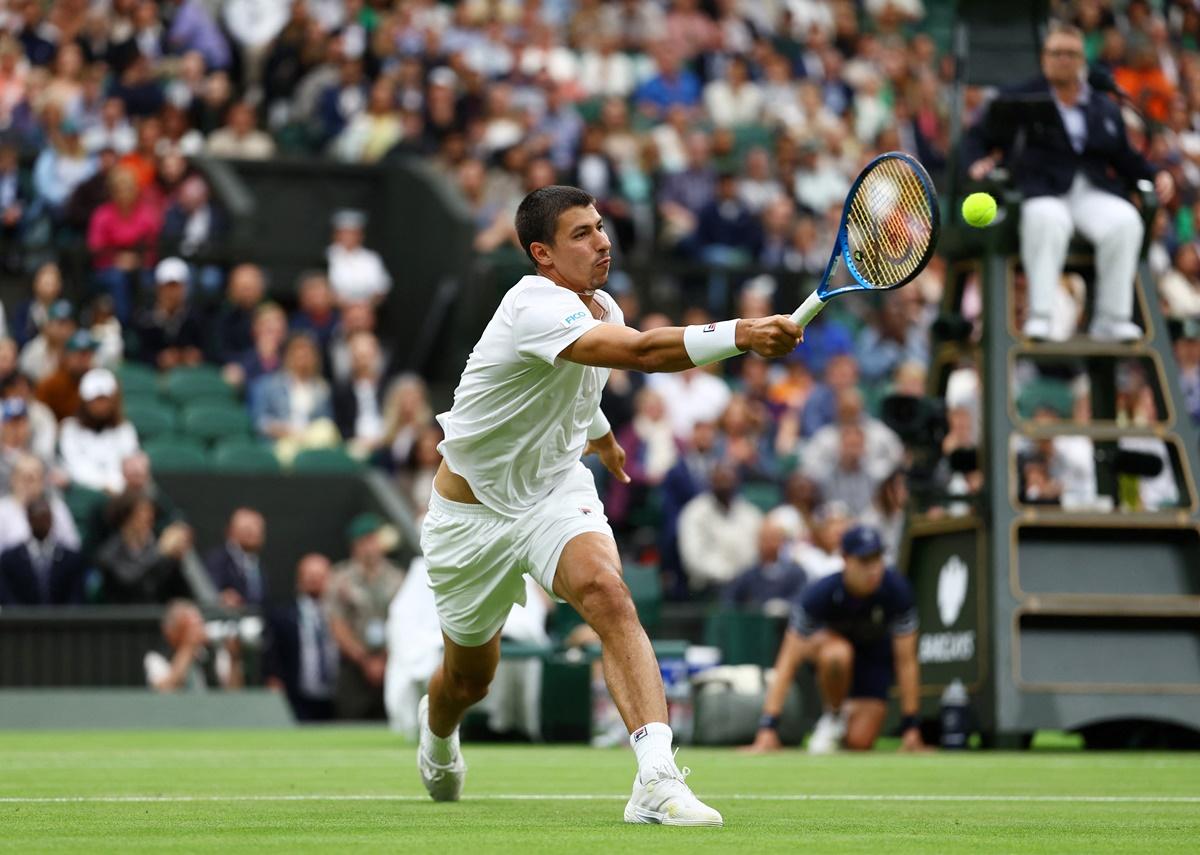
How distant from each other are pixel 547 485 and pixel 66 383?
11360 mm

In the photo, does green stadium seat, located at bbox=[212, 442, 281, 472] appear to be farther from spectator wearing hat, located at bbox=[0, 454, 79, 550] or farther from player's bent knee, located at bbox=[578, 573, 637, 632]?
player's bent knee, located at bbox=[578, 573, 637, 632]

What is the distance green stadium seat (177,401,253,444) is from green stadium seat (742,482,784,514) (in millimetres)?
4553

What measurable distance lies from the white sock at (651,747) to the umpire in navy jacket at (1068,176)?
7079 mm

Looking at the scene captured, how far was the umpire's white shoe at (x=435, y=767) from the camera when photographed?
8117mm

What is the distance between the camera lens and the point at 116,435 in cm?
1811

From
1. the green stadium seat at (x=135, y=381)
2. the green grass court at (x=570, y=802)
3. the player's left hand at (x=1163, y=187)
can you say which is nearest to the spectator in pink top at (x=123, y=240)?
the green stadium seat at (x=135, y=381)

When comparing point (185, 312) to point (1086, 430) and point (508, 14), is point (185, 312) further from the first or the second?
point (1086, 430)

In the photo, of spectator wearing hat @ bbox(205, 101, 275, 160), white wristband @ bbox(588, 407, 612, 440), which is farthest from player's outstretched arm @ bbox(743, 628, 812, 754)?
spectator wearing hat @ bbox(205, 101, 275, 160)

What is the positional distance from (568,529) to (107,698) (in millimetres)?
9809

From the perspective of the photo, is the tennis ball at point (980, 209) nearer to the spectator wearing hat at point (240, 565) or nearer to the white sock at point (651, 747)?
the white sock at point (651, 747)

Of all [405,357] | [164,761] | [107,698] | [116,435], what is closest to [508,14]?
[405,357]

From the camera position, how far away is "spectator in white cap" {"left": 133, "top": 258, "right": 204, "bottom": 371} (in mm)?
19797

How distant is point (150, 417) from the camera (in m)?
19.2

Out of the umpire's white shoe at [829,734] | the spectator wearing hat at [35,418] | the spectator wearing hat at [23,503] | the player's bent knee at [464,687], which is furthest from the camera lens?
the spectator wearing hat at [35,418]
